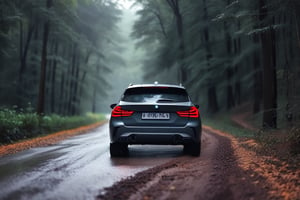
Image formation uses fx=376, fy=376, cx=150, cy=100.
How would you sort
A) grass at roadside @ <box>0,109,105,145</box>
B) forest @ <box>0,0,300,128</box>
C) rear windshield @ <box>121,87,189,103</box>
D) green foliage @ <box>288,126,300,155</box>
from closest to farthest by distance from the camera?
green foliage @ <box>288,126,300,155</box> → rear windshield @ <box>121,87,189,103</box> → grass at roadside @ <box>0,109,105,145</box> → forest @ <box>0,0,300,128</box>

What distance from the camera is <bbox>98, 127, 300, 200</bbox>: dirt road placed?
17.5 ft

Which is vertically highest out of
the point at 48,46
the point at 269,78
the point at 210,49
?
the point at 48,46

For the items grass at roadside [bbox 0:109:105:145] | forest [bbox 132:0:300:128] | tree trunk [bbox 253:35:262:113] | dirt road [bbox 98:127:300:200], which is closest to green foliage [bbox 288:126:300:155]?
dirt road [bbox 98:127:300:200]

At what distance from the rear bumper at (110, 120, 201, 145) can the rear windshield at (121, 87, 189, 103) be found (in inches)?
27.0

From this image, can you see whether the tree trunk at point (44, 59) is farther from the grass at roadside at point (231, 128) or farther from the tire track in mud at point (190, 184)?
the tire track in mud at point (190, 184)

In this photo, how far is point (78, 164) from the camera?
814 cm

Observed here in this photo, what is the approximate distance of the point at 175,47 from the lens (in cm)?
3494

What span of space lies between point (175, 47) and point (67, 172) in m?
28.8

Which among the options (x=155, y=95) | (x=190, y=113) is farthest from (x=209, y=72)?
(x=190, y=113)

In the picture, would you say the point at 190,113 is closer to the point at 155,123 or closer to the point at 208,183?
the point at 155,123

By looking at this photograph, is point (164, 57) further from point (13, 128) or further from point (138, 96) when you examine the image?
point (138, 96)

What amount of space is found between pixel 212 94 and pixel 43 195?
3027 cm

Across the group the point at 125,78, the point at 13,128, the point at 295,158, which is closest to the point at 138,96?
the point at 295,158

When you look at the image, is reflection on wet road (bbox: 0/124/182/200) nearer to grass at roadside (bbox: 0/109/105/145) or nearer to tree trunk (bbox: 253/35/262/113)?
grass at roadside (bbox: 0/109/105/145)
